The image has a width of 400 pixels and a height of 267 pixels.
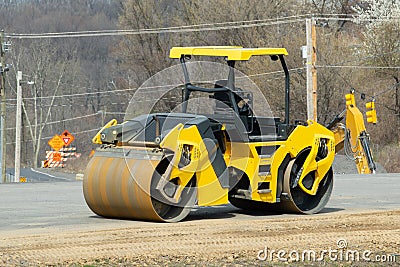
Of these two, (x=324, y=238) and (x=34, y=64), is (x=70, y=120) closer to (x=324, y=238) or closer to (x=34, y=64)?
(x=34, y=64)

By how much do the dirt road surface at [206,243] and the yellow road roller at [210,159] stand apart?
56 centimetres

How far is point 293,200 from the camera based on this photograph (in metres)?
15.8

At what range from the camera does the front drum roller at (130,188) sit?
13906mm

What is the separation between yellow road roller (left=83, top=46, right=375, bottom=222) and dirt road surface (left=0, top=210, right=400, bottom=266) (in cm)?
56

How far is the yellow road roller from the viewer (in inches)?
555

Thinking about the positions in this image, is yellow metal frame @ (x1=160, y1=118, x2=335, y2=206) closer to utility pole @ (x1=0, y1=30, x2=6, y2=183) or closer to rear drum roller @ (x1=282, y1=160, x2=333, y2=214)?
rear drum roller @ (x1=282, y1=160, x2=333, y2=214)

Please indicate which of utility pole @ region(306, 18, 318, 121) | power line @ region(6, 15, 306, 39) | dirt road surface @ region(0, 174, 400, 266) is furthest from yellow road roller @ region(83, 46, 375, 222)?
power line @ region(6, 15, 306, 39)

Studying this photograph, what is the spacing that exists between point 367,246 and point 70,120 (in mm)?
91805

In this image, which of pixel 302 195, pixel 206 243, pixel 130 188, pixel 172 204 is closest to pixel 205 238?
pixel 206 243

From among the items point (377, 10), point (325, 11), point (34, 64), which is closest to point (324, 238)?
point (377, 10)

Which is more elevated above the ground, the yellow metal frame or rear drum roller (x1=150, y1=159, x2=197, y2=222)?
the yellow metal frame

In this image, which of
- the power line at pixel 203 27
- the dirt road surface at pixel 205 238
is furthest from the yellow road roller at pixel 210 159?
the power line at pixel 203 27

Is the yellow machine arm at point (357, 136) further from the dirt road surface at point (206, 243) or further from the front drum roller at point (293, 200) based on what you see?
the dirt road surface at point (206, 243)
